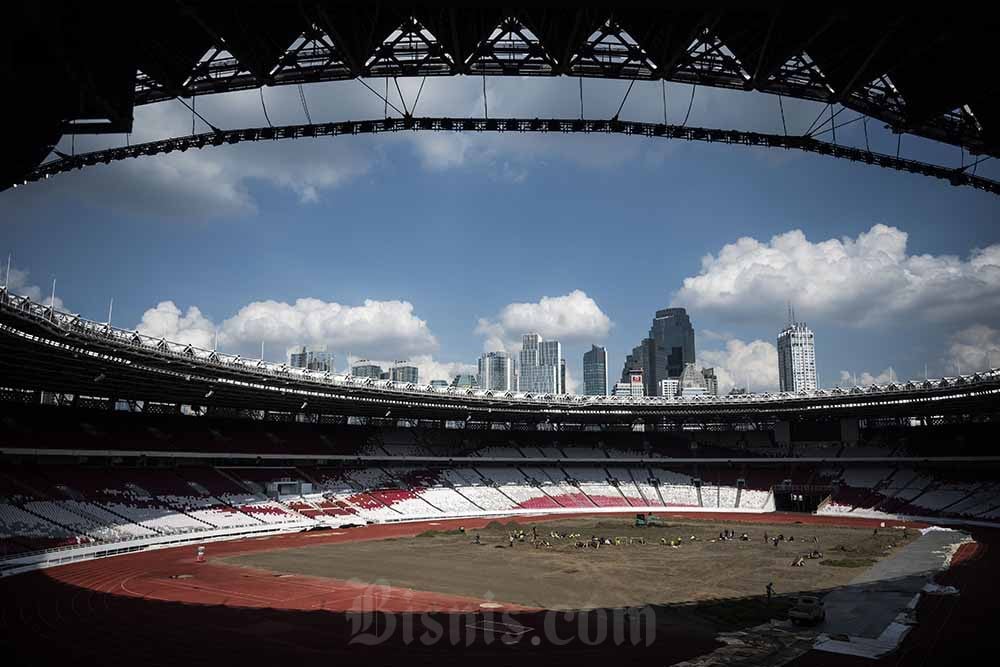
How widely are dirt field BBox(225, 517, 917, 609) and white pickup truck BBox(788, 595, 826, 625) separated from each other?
5.58m

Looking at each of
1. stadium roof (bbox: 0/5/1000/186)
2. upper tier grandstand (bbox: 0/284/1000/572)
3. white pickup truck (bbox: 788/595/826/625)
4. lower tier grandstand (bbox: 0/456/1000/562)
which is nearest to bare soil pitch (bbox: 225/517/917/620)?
white pickup truck (bbox: 788/595/826/625)

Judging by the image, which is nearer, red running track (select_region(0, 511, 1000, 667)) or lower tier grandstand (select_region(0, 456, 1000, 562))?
red running track (select_region(0, 511, 1000, 667))

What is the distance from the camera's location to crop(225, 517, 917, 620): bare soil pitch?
109ft

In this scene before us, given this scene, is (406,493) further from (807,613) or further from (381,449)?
(807,613)

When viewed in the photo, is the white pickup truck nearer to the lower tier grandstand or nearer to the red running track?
the red running track

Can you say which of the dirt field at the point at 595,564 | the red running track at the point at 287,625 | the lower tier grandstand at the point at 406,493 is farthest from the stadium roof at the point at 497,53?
the lower tier grandstand at the point at 406,493

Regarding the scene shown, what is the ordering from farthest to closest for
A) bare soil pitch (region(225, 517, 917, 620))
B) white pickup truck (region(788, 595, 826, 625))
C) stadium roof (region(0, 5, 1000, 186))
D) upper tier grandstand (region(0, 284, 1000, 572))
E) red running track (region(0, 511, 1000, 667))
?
1. upper tier grandstand (region(0, 284, 1000, 572))
2. bare soil pitch (region(225, 517, 917, 620))
3. white pickup truck (region(788, 595, 826, 625))
4. red running track (region(0, 511, 1000, 667))
5. stadium roof (region(0, 5, 1000, 186))

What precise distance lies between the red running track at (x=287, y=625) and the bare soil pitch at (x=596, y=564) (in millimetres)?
2856

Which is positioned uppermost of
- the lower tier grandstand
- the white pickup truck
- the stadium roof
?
the stadium roof

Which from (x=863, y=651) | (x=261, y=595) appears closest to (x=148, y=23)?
(x=863, y=651)

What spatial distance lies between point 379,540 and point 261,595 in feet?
72.0

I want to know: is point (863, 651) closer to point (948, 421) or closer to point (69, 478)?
point (69, 478)

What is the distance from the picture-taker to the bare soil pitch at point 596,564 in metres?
33.2

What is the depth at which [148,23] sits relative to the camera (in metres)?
8.57
